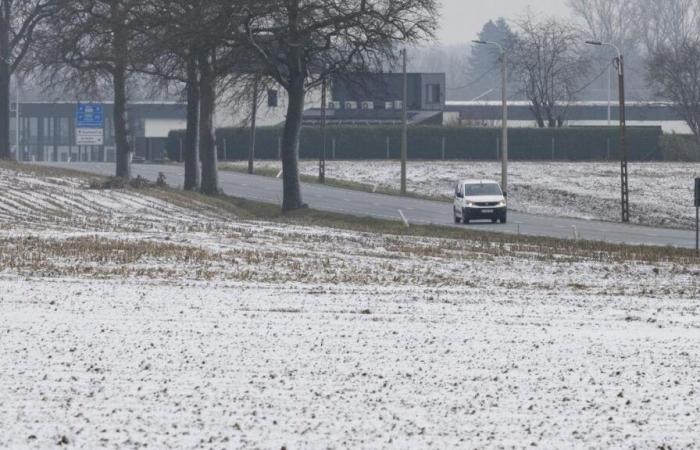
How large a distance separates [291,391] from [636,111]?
12376cm

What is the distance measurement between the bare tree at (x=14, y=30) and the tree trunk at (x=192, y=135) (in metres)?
6.74

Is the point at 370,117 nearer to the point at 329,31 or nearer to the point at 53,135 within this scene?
the point at 53,135

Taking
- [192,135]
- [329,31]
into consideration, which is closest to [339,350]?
[329,31]

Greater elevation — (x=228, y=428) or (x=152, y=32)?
(x=152, y=32)

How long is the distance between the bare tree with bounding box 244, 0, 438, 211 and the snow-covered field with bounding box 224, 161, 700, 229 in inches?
526

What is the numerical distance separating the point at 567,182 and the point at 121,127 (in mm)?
25387

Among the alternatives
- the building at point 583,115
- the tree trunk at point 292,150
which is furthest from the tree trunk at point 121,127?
the building at point 583,115

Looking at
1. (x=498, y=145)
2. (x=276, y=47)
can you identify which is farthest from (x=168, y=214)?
(x=498, y=145)

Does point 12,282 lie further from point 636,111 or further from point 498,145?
point 636,111

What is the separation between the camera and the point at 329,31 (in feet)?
169

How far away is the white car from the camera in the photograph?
5294cm

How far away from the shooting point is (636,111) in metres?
134

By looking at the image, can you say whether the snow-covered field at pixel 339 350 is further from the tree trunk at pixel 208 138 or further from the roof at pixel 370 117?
the roof at pixel 370 117

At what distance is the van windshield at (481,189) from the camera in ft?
176
